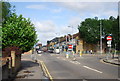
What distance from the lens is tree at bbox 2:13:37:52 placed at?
1959 cm

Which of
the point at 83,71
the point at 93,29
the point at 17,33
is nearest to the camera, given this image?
the point at 83,71

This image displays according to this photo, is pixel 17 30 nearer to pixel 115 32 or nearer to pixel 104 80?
pixel 104 80

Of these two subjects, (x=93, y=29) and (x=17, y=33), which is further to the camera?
(x=93, y=29)

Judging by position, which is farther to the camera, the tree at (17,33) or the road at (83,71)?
the tree at (17,33)

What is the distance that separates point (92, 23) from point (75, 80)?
244 feet

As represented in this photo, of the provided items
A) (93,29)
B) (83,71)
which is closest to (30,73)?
(83,71)

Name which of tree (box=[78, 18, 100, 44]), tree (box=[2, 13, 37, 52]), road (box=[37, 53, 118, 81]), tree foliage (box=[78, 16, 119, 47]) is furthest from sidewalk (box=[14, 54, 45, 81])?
tree foliage (box=[78, 16, 119, 47])

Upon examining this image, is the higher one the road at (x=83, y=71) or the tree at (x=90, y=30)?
the tree at (x=90, y=30)

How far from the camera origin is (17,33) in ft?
65.7

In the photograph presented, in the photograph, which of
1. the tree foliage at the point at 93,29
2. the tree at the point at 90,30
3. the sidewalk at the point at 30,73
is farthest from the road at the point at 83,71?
the tree foliage at the point at 93,29

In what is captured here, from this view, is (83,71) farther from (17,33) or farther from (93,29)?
(93,29)

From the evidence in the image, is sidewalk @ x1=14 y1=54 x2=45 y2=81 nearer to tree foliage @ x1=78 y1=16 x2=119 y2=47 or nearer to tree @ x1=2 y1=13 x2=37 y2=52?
tree @ x1=2 y1=13 x2=37 y2=52

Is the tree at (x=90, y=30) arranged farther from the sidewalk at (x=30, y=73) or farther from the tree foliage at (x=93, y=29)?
the sidewalk at (x=30, y=73)

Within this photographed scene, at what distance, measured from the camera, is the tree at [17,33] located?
771 inches
